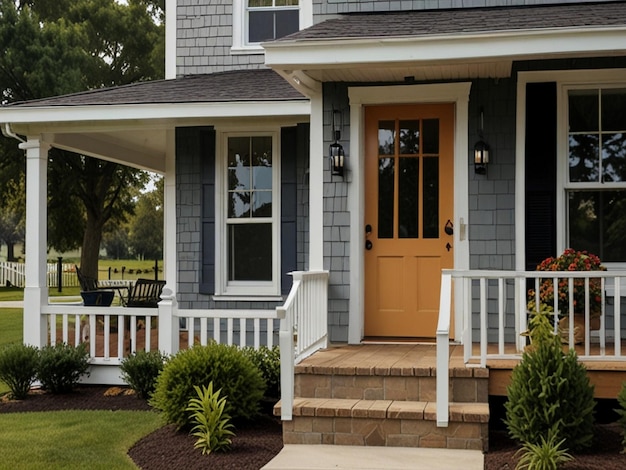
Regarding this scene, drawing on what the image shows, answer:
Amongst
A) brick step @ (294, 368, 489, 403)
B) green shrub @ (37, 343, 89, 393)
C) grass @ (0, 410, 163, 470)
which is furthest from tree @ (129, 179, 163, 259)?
brick step @ (294, 368, 489, 403)

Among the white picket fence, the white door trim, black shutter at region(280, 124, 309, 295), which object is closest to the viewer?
the white door trim

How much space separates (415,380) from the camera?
603cm

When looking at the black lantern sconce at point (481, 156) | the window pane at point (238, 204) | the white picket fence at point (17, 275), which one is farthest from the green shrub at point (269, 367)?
the white picket fence at point (17, 275)

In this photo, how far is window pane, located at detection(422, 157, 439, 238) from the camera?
7.54 metres

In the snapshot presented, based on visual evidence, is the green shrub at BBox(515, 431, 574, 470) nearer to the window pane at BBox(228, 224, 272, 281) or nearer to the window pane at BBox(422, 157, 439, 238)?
the window pane at BBox(422, 157, 439, 238)

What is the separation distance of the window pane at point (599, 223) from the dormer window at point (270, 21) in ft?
14.7

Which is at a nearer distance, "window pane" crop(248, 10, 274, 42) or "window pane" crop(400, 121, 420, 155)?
"window pane" crop(400, 121, 420, 155)

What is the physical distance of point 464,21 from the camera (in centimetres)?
707

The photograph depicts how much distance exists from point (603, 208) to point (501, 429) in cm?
217

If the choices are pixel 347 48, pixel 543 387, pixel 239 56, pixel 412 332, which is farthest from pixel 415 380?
pixel 239 56

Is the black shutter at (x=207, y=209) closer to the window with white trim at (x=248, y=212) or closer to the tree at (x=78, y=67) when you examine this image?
the window with white trim at (x=248, y=212)

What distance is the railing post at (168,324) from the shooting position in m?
7.75

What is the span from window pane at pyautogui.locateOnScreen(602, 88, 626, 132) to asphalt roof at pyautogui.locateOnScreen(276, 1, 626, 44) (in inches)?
27.2

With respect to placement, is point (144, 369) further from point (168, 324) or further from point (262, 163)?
point (262, 163)
